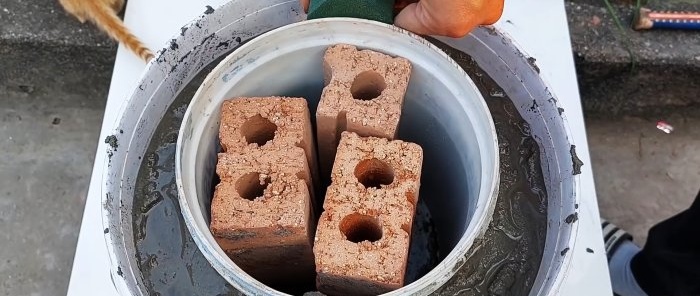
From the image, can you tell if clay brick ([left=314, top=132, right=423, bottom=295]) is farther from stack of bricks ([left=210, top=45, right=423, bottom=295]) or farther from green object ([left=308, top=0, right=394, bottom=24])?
green object ([left=308, top=0, right=394, bottom=24])

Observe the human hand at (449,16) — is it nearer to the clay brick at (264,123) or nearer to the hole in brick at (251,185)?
the clay brick at (264,123)

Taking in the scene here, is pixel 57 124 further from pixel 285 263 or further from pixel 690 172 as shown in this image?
pixel 690 172

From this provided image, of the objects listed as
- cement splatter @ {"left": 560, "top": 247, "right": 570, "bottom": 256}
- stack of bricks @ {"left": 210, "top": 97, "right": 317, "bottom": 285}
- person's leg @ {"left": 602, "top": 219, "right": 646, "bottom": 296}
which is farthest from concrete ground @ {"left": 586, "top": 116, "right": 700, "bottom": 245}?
stack of bricks @ {"left": 210, "top": 97, "right": 317, "bottom": 285}

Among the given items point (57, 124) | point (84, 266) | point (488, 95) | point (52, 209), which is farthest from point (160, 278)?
point (57, 124)

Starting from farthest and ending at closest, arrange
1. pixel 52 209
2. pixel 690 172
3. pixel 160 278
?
pixel 690 172, pixel 52 209, pixel 160 278

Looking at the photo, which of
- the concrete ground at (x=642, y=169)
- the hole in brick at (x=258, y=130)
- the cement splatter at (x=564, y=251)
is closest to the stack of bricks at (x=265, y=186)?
the hole in brick at (x=258, y=130)

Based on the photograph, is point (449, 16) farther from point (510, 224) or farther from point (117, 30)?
point (117, 30)
